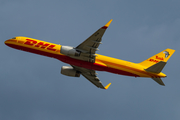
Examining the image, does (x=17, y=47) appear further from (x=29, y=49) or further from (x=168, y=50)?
(x=168, y=50)

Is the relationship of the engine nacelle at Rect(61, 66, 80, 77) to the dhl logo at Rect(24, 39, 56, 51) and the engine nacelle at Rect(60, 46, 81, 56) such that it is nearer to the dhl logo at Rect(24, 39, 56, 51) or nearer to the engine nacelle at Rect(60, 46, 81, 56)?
the dhl logo at Rect(24, 39, 56, 51)

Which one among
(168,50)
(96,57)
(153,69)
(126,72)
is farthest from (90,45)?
(168,50)

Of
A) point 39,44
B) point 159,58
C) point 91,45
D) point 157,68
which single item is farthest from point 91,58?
point 159,58

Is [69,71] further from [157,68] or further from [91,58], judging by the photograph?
[157,68]

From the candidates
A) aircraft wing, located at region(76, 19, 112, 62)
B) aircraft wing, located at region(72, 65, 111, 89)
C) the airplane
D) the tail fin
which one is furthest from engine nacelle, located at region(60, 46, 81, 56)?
the tail fin

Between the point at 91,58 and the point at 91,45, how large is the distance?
3.38 m

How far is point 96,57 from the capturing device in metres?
52.5

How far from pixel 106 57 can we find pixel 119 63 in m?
2.84

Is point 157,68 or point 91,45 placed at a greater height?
point 91,45

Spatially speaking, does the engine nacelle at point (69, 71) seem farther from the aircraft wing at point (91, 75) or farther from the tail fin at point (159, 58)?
the tail fin at point (159, 58)

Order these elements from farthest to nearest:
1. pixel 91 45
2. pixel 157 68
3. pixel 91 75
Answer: pixel 91 75 < pixel 157 68 < pixel 91 45

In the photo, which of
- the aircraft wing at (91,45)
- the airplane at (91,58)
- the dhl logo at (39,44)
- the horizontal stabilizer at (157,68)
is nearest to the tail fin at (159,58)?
the airplane at (91,58)

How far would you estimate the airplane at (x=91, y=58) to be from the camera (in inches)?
1962

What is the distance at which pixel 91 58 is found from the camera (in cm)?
5103
